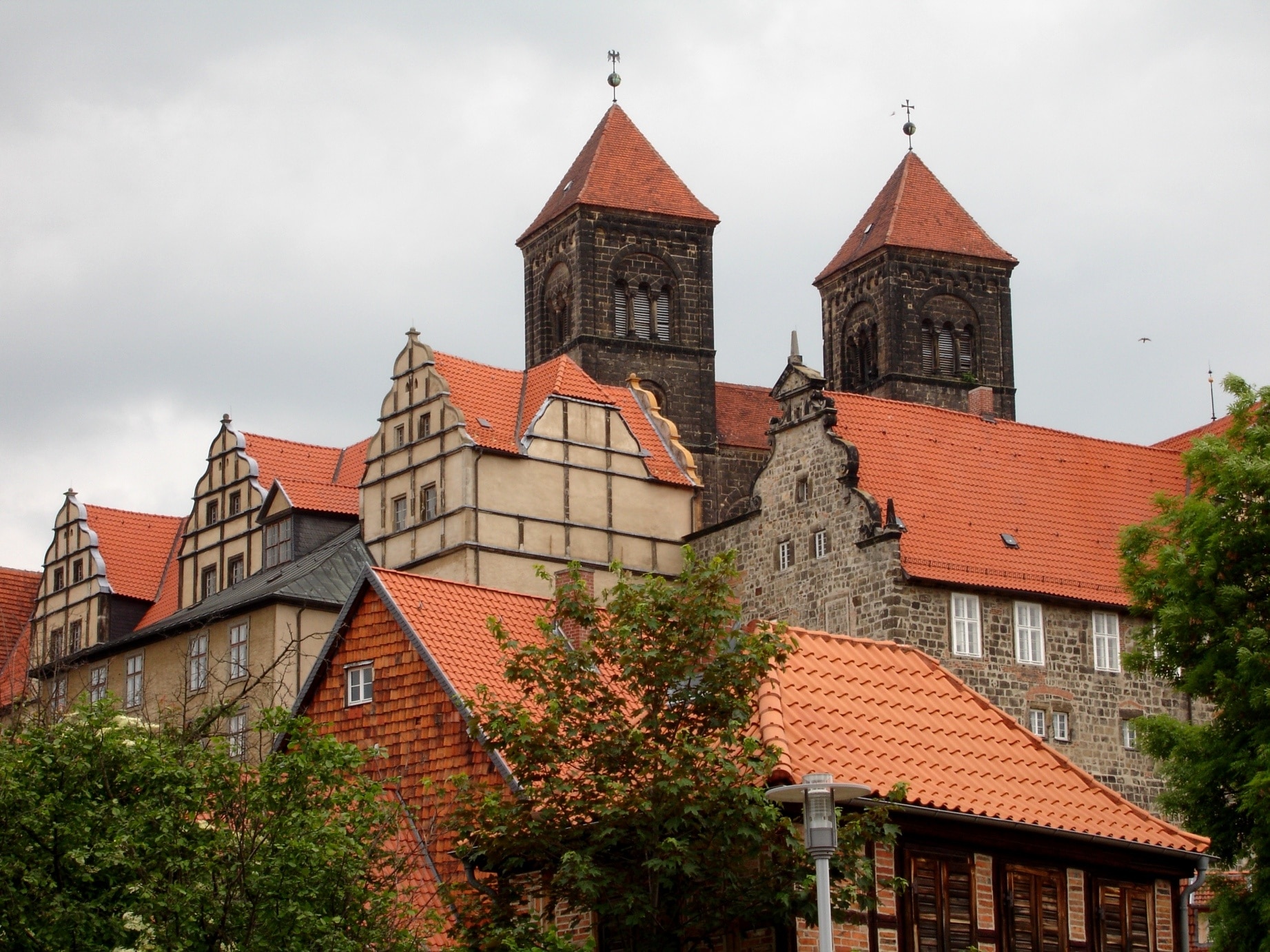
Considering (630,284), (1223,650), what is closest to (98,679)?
(630,284)

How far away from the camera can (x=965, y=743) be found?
30.9 meters

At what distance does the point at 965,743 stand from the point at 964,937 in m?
2.76

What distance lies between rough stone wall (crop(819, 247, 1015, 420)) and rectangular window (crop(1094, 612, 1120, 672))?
21259 mm

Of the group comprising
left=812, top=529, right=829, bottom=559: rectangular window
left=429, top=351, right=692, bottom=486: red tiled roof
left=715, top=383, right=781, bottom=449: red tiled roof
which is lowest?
left=812, top=529, right=829, bottom=559: rectangular window

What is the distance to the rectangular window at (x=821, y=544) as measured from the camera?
50.0 meters

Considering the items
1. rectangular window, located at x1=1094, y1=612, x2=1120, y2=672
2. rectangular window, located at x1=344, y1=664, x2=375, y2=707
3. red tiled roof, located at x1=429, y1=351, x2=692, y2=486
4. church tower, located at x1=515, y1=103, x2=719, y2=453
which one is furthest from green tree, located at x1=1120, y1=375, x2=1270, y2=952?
church tower, located at x1=515, y1=103, x2=719, y2=453

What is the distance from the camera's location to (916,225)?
73.0 meters

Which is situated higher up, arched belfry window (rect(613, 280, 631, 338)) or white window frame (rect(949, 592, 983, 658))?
arched belfry window (rect(613, 280, 631, 338))

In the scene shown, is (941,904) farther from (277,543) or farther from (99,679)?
(99,679)

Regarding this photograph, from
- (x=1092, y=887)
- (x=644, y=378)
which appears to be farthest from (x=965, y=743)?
(x=644, y=378)

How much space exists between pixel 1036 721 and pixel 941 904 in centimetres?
2060

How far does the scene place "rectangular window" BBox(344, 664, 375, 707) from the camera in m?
34.2

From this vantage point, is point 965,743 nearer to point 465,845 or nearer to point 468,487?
point 465,845

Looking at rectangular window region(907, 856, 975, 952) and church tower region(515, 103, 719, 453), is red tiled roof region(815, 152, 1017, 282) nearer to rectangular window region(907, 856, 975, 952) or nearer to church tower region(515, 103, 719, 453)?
church tower region(515, 103, 719, 453)
